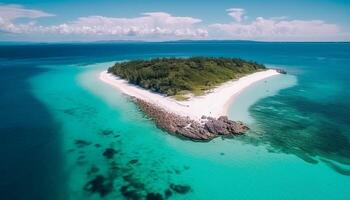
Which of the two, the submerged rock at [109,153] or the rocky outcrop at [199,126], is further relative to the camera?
the rocky outcrop at [199,126]

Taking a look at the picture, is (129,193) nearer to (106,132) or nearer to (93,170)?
(93,170)

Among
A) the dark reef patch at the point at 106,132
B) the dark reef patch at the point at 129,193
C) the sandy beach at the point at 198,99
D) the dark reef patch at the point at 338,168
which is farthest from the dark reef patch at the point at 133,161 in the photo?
the dark reef patch at the point at 338,168

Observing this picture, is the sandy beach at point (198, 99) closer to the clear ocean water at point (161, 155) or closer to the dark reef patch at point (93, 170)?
the clear ocean water at point (161, 155)

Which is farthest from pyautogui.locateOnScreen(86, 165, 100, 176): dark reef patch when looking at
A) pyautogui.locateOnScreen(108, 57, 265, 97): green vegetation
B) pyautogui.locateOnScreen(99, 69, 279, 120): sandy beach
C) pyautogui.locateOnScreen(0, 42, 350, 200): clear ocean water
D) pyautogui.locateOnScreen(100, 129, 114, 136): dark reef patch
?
pyautogui.locateOnScreen(108, 57, 265, 97): green vegetation

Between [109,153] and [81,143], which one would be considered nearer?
[109,153]

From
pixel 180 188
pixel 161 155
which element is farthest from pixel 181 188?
pixel 161 155

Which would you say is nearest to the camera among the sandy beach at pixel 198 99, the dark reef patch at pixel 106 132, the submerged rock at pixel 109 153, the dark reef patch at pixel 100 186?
the dark reef patch at pixel 100 186

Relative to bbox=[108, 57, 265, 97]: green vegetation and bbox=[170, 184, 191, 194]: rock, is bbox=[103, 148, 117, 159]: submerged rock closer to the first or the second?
bbox=[170, 184, 191, 194]: rock
